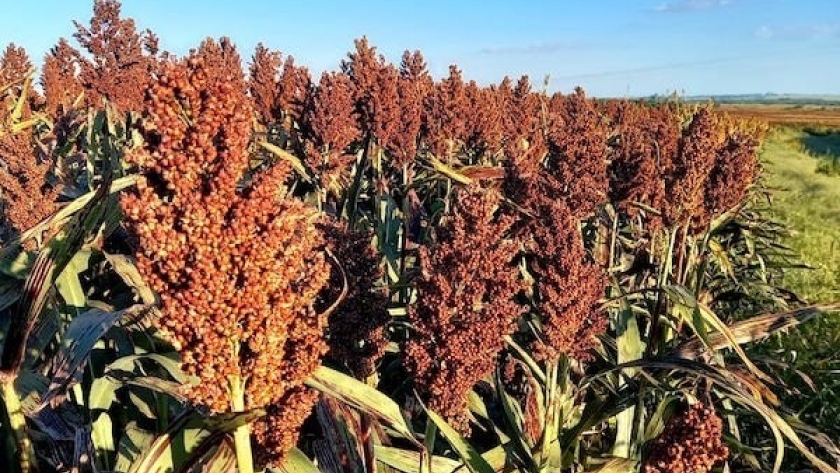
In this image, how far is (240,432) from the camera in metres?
1.55

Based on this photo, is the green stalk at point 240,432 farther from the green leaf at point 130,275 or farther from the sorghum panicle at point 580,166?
the sorghum panicle at point 580,166

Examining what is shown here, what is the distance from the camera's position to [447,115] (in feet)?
22.5

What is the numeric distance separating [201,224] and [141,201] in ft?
0.41

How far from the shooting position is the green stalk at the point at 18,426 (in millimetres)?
1934

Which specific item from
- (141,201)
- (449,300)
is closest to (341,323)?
(449,300)

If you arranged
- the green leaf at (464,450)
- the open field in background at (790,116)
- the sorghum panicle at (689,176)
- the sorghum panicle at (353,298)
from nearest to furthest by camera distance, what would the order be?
the green leaf at (464,450), the sorghum panicle at (353,298), the sorghum panicle at (689,176), the open field in background at (790,116)

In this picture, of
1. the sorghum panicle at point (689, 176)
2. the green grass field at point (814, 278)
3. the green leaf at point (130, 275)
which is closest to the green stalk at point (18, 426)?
the green leaf at point (130, 275)

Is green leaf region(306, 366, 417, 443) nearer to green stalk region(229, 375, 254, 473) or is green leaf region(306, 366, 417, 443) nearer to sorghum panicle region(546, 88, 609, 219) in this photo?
green stalk region(229, 375, 254, 473)

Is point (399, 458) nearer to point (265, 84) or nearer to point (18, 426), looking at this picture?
point (18, 426)

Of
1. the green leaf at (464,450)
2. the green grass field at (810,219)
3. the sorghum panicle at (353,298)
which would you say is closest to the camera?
the green leaf at (464,450)

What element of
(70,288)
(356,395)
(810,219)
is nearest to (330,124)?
(70,288)

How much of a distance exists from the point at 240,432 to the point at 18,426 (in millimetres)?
791

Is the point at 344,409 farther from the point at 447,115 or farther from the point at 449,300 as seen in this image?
the point at 447,115

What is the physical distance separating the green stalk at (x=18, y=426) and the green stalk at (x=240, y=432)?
75 centimetres
